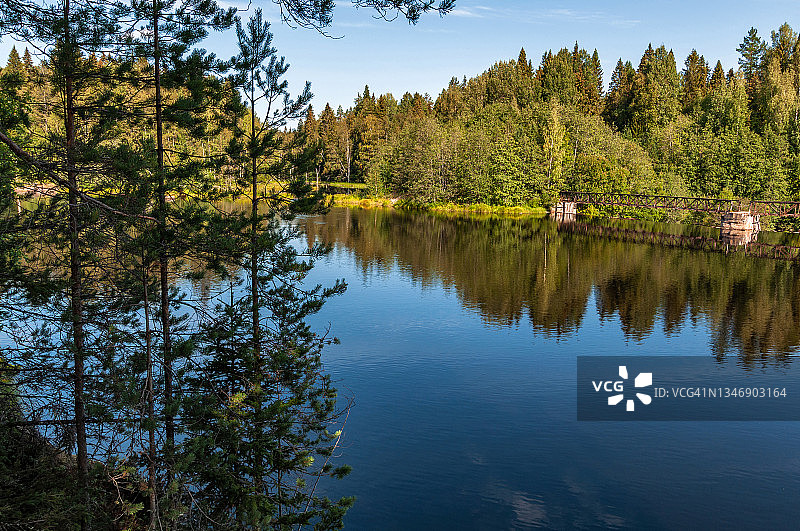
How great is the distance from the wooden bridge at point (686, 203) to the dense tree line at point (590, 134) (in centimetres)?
157

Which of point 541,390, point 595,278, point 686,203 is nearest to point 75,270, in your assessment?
point 541,390

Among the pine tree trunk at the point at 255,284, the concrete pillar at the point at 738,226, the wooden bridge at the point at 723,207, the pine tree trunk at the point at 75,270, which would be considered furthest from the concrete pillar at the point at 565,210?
the pine tree trunk at the point at 75,270

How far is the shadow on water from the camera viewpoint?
3291 cm

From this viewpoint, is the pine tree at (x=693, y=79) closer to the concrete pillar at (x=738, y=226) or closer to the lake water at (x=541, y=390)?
the concrete pillar at (x=738, y=226)

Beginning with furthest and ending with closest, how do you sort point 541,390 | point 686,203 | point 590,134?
point 590,134, point 686,203, point 541,390

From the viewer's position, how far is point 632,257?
5381 cm

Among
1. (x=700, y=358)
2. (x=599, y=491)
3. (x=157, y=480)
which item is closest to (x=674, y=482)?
(x=599, y=491)

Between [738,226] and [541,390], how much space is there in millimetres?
53044

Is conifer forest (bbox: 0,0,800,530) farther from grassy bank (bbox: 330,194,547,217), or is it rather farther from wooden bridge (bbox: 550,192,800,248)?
grassy bank (bbox: 330,194,547,217)

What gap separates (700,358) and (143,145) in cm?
2372

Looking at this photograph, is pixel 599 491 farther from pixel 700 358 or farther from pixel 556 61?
pixel 556 61

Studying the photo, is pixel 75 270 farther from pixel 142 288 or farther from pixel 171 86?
pixel 171 86

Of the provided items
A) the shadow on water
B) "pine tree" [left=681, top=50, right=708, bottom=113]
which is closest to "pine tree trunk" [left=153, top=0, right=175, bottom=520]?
the shadow on water

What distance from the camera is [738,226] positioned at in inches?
2638
